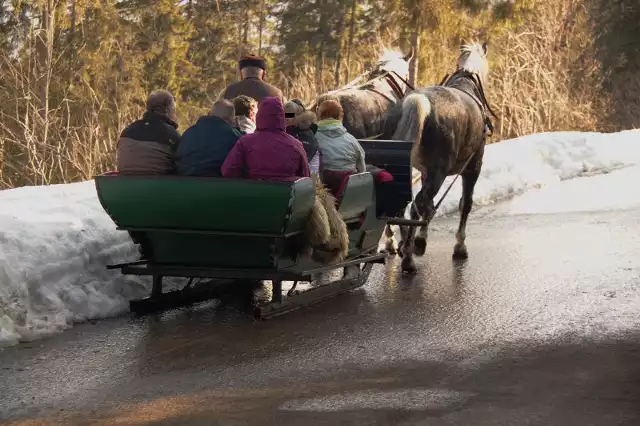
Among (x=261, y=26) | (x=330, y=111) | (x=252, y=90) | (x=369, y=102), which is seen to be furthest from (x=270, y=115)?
(x=261, y=26)

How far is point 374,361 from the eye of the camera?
673 cm

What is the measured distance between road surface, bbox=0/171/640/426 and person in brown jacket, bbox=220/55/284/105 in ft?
7.53

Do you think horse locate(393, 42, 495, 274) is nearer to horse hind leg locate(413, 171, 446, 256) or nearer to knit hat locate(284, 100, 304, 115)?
horse hind leg locate(413, 171, 446, 256)

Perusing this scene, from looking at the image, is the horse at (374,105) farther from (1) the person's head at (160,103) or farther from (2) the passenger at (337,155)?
(1) the person's head at (160,103)

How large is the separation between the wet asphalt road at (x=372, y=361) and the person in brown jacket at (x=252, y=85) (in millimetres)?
2280

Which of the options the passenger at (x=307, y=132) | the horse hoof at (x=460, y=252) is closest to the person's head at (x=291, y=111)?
the passenger at (x=307, y=132)

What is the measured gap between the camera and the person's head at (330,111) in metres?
9.76

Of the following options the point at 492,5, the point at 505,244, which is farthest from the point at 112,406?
the point at 492,5

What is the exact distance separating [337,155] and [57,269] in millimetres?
2664

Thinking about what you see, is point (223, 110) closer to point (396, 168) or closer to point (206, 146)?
point (206, 146)

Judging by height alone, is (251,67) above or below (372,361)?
above

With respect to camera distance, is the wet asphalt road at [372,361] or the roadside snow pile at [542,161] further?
the roadside snow pile at [542,161]

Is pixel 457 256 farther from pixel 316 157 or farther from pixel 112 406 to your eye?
pixel 112 406

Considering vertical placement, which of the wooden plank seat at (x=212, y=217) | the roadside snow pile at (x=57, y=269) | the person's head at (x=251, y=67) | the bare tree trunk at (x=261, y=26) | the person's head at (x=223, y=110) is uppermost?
the bare tree trunk at (x=261, y=26)
